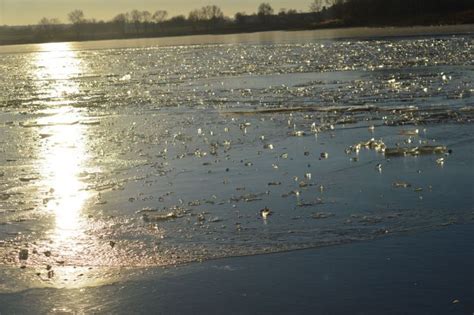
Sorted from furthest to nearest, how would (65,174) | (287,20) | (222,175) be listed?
(287,20), (65,174), (222,175)

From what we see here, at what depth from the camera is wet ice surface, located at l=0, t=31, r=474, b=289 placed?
22.4 ft

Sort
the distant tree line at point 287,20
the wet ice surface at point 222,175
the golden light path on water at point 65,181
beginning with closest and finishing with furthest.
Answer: the golden light path on water at point 65,181 → the wet ice surface at point 222,175 → the distant tree line at point 287,20

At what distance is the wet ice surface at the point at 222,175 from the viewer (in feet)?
22.4

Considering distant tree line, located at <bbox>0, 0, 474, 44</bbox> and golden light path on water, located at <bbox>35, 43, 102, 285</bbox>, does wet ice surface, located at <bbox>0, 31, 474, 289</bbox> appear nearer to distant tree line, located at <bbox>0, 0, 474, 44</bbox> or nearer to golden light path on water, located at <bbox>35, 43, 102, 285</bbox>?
golden light path on water, located at <bbox>35, 43, 102, 285</bbox>

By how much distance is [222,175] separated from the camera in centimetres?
970

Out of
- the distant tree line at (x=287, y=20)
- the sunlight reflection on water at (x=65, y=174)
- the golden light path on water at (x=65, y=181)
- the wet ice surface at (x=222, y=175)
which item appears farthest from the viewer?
the distant tree line at (x=287, y=20)

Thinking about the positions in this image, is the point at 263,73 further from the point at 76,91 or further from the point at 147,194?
the point at 147,194

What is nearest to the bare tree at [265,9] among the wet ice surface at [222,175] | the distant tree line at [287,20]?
the distant tree line at [287,20]

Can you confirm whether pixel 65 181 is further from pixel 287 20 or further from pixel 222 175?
pixel 287 20

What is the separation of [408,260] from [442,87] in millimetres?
15271

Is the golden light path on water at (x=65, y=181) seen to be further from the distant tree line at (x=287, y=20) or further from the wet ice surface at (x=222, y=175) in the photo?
the distant tree line at (x=287, y=20)

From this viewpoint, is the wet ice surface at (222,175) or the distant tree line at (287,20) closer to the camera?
the wet ice surface at (222,175)

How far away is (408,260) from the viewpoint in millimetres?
5945

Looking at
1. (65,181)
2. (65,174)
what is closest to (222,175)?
(65,181)
